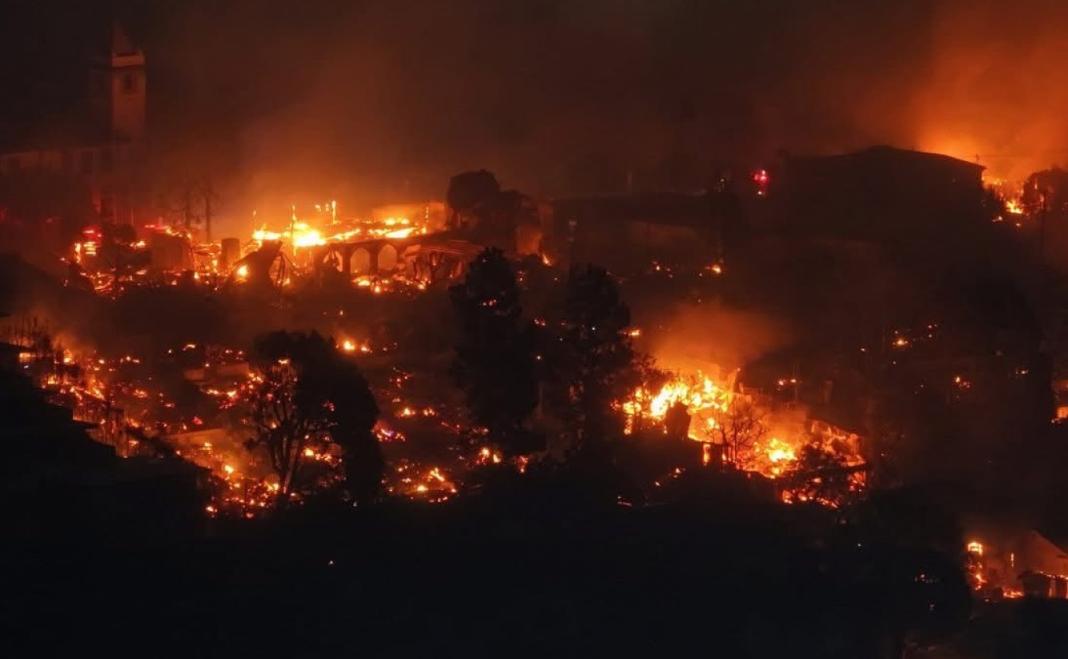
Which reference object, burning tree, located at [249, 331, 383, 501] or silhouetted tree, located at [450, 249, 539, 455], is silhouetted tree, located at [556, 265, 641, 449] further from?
burning tree, located at [249, 331, 383, 501]

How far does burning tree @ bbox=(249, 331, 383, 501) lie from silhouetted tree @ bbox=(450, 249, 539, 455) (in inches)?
38.2

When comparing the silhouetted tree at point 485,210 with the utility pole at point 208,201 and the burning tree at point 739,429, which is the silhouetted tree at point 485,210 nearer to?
the utility pole at point 208,201

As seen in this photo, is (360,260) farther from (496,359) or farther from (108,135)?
(496,359)

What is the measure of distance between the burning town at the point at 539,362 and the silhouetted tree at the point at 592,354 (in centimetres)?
3

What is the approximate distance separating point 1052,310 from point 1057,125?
8329mm

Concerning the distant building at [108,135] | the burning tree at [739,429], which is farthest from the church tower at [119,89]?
the burning tree at [739,429]

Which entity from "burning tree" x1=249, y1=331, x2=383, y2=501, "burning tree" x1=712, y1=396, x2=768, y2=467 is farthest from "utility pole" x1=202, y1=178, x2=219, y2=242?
"burning tree" x1=249, y1=331, x2=383, y2=501

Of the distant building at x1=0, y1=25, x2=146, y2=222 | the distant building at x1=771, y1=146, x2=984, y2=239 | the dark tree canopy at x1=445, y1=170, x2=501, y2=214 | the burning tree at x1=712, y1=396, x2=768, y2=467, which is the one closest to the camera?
the burning tree at x1=712, y1=396, x2=768, y2=467

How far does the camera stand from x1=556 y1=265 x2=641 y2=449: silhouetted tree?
11.7 meters

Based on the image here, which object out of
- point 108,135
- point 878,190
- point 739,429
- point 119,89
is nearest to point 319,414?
point 739,429

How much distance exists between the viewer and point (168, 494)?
9.16m

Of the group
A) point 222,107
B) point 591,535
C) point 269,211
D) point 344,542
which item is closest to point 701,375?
point 591,535

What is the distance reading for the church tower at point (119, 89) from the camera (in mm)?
20719

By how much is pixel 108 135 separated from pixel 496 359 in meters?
11.3
